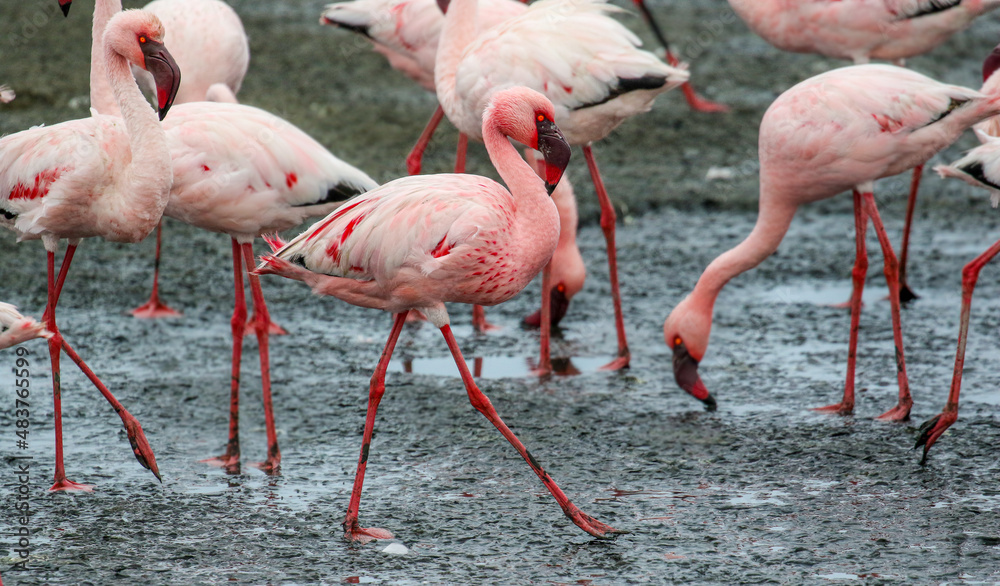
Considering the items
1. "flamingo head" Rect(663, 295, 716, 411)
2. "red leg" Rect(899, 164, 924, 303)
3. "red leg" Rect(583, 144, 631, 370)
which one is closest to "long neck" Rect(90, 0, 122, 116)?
"red leg" Rect(583, 144, 631, 370)

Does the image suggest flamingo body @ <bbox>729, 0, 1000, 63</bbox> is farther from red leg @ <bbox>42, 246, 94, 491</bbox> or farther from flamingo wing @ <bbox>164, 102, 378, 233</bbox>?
red leg @ <bbox>42, 246, 94, 491</bbox>

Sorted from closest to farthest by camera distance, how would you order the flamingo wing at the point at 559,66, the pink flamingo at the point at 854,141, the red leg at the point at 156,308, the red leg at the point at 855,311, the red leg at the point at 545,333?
1. the pink flamingo at the point at 854,141
2. the red leg at the point at 855,311
3. the flamingo wing at the point at 559,66
4. the red leg at the point at 545,333
5. the red leg at the point at 156,308

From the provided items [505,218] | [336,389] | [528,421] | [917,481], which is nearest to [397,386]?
[336,389]

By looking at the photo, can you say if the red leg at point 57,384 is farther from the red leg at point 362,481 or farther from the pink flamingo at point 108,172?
the red leg at point 362,481

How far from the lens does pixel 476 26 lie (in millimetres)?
6355

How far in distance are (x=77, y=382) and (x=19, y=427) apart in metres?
0.64

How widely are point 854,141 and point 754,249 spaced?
0.79 metres

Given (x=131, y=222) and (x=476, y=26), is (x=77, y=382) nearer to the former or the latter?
(x=131, y=222)

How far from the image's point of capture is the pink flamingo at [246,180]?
4805 millimetres

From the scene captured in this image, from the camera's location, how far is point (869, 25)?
22.2ft

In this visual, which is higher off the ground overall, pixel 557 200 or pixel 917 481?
pixel 557 200

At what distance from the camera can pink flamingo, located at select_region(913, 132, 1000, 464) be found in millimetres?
4711

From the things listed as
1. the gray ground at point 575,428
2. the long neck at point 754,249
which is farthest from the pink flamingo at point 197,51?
the long neck at point 754,249

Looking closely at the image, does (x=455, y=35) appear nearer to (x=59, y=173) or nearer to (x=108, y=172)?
(x=108, y=172)
